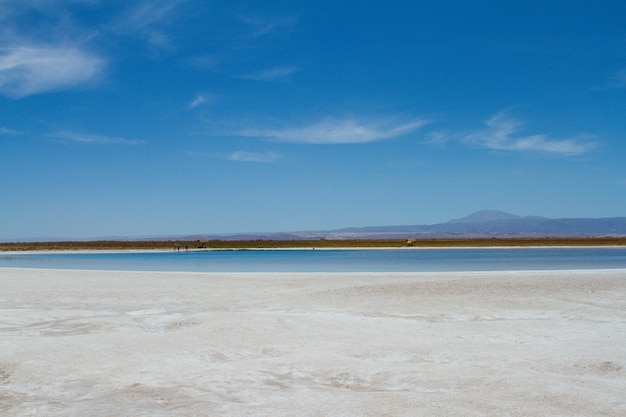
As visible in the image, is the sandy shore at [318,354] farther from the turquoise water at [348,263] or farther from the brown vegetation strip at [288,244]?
the brown vegetation strip at [288,244]

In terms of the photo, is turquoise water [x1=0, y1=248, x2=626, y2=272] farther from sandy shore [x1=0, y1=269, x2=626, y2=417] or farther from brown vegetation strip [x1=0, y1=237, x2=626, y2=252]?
brown vegetation strip [x1=0, y1=237, x2=626, y2=252]

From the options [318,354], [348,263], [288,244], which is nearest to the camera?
[318,354]

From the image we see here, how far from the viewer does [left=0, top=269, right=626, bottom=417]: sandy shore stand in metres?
6.95

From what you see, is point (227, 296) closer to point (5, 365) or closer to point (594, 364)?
point (5, 365)

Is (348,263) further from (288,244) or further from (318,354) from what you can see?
(288,244)

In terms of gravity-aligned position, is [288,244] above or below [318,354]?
above

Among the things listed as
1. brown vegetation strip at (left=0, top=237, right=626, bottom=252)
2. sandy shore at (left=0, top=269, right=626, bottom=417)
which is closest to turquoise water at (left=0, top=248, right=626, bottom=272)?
sandy shore at (left=0, top=269, right=626, bottom=417)

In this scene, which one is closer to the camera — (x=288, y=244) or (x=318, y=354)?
(x=318, y=354)

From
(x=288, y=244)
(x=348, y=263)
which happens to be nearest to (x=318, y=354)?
(x=348, y=263)

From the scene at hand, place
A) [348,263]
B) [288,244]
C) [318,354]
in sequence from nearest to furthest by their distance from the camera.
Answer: [318,354] < [348,263] < [288,244]

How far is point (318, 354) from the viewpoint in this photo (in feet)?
31.4

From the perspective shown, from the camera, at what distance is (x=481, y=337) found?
1095 centimetres

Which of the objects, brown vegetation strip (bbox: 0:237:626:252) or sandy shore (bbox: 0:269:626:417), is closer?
sandy shore (bbox: 0:269:626:417)

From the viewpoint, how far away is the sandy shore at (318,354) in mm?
6945
